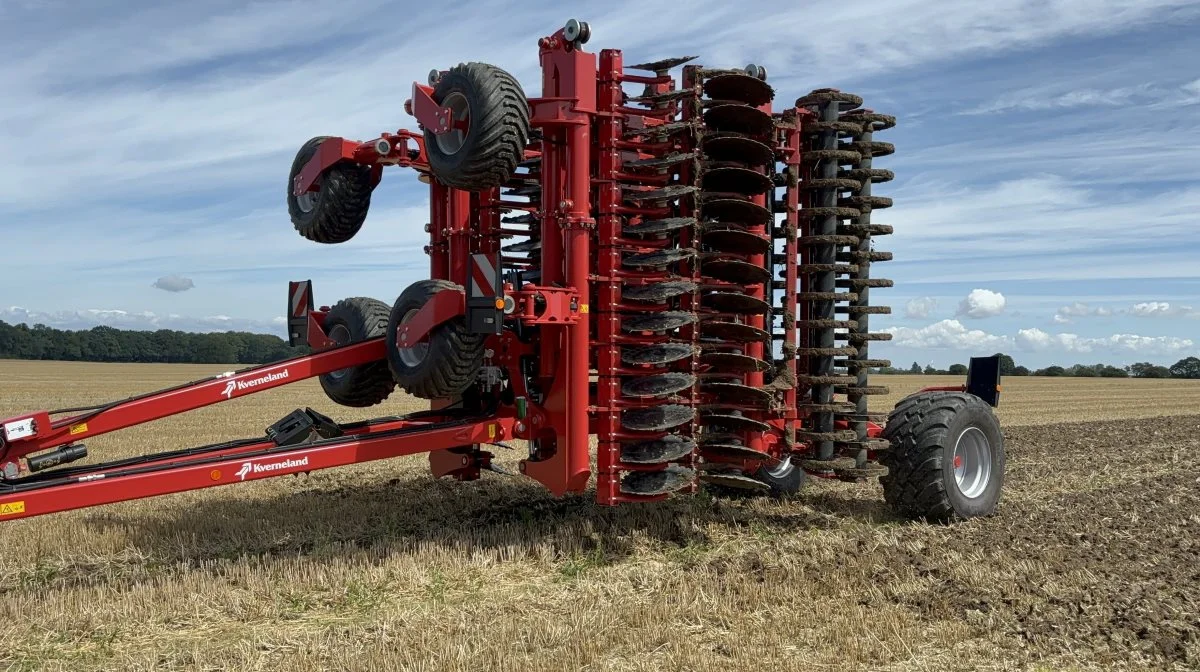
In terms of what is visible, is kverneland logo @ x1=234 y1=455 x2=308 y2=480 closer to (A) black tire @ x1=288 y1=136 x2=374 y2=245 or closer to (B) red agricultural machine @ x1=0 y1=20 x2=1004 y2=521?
(B) red agricultural machine @ x1=0 y1=20 x2=1004 y2=521

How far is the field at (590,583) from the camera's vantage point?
466 centimetres

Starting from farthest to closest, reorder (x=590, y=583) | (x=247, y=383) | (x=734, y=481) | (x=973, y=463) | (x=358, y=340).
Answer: (x=973, y=463) → (x=358, y=340) → (x=734, y=481) → (x=247, y=383) → (x=590, y=583)

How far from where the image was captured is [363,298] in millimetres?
8094

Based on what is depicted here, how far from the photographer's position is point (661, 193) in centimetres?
659

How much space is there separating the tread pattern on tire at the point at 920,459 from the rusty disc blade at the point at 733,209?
1881 millimetres

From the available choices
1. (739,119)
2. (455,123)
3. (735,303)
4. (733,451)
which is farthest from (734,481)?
(455,123)

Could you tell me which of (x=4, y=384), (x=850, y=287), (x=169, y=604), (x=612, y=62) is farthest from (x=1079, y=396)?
(x=4, y=384)

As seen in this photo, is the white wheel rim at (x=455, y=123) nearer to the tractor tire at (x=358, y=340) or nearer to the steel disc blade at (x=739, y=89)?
the steel disc blade at (x=739, y=89)

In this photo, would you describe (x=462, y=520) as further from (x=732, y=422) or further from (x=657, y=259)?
(x=657, y=259)

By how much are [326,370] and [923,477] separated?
14.3 ft

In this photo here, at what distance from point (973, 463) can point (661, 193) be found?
3.47 meters

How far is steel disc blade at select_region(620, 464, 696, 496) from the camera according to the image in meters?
6.48

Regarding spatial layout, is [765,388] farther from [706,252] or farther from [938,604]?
[938,604]

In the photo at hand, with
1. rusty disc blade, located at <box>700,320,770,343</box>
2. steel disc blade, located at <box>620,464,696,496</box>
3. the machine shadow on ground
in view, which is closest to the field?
the machine shadow on ground
